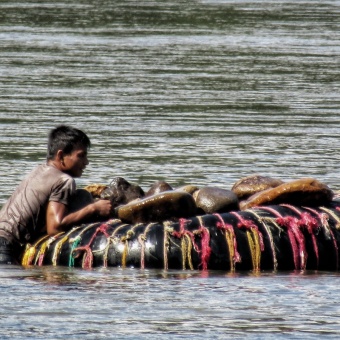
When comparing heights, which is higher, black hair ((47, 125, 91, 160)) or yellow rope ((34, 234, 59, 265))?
black hair ((47, 125, 91, 160))

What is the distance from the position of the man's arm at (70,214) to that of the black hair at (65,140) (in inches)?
17.6

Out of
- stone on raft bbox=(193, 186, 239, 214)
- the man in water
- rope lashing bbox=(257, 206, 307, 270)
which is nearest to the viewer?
rope lashing bbox=(257, 206, 307, 270)

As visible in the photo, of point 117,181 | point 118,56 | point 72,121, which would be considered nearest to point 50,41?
point 118,56

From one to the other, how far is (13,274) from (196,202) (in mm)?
1883

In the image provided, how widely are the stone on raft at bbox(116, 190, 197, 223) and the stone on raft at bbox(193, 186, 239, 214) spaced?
0.35m

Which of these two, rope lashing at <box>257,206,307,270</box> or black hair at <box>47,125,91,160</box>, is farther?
black hair at <box>47,125,91,160</box>

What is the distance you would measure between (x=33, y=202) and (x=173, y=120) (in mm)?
10312

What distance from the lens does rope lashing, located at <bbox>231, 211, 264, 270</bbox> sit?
12.1m

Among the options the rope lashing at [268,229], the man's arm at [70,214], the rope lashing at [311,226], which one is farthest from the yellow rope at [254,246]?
the man's arm at [70,214]

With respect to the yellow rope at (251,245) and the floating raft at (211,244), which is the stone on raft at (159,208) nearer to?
the floating raft at (211,244)

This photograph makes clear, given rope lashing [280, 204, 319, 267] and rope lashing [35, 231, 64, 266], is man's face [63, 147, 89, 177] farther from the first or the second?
rope lashing [280, 204, 319, 267]

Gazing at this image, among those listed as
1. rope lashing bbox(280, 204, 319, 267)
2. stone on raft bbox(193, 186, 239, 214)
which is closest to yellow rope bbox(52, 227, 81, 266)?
stone on raft bbox(193, 186, 239, 214)

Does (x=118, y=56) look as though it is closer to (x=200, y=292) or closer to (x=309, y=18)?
(x=309, y=18)

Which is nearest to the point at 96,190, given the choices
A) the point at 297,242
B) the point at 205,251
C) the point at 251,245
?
the point at 205,251
